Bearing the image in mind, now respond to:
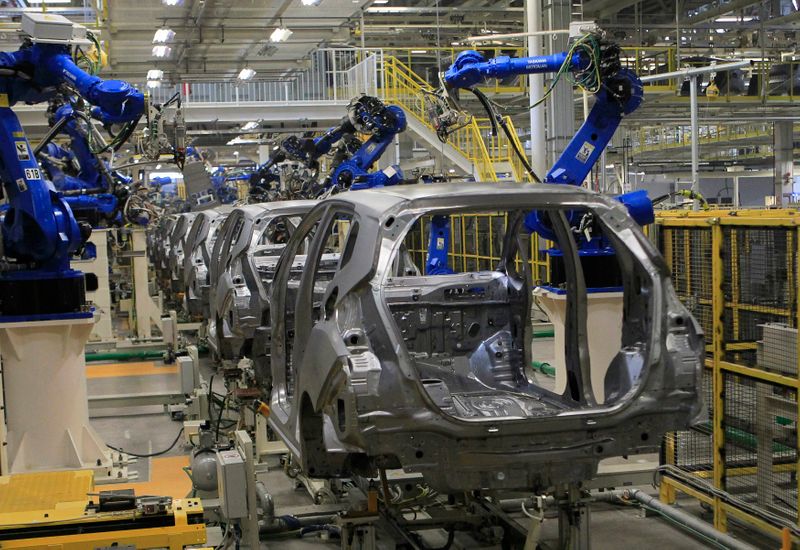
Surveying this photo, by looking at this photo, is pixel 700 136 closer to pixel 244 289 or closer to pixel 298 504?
pixel 244 289

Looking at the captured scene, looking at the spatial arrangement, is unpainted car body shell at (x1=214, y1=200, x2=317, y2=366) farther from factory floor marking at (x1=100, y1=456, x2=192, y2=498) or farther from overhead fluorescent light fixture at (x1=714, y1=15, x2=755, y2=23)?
→ overhead fluorescent light fixture at (x1=714, y1=15, x2=755, y2=23)

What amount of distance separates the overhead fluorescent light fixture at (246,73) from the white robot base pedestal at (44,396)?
13.6 m

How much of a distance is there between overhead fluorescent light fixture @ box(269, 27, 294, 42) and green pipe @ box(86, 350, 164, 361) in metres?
6.39

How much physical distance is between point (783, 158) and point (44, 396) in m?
23.0

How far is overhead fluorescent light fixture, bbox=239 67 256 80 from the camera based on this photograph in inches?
808

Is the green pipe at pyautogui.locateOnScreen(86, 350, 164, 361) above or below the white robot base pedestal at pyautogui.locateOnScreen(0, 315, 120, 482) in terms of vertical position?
below

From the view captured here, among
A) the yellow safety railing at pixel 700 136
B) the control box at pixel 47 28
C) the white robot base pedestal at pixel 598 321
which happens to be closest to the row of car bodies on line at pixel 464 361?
the white robot base pedestal at pixel 598 321

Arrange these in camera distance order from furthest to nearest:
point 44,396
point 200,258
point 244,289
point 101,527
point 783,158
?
point 783,158 → point 200,258 → point 244,289 → point 44,396 → point 101,527

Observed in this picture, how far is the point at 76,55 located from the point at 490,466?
5180 millimetres

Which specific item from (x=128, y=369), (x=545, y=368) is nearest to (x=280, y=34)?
(x=128, y=369)

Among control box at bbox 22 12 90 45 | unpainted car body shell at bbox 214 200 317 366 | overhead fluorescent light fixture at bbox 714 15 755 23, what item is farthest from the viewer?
overhead fluorescent light fixture at bbox 714 15 755 23

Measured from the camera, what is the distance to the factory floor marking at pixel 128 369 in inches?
507

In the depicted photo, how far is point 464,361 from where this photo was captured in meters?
5.68

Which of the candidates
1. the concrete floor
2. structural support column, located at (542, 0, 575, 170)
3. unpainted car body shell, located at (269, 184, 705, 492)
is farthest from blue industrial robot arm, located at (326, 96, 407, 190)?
unpainted car body shell, located at (269, 184, 705, 492)
